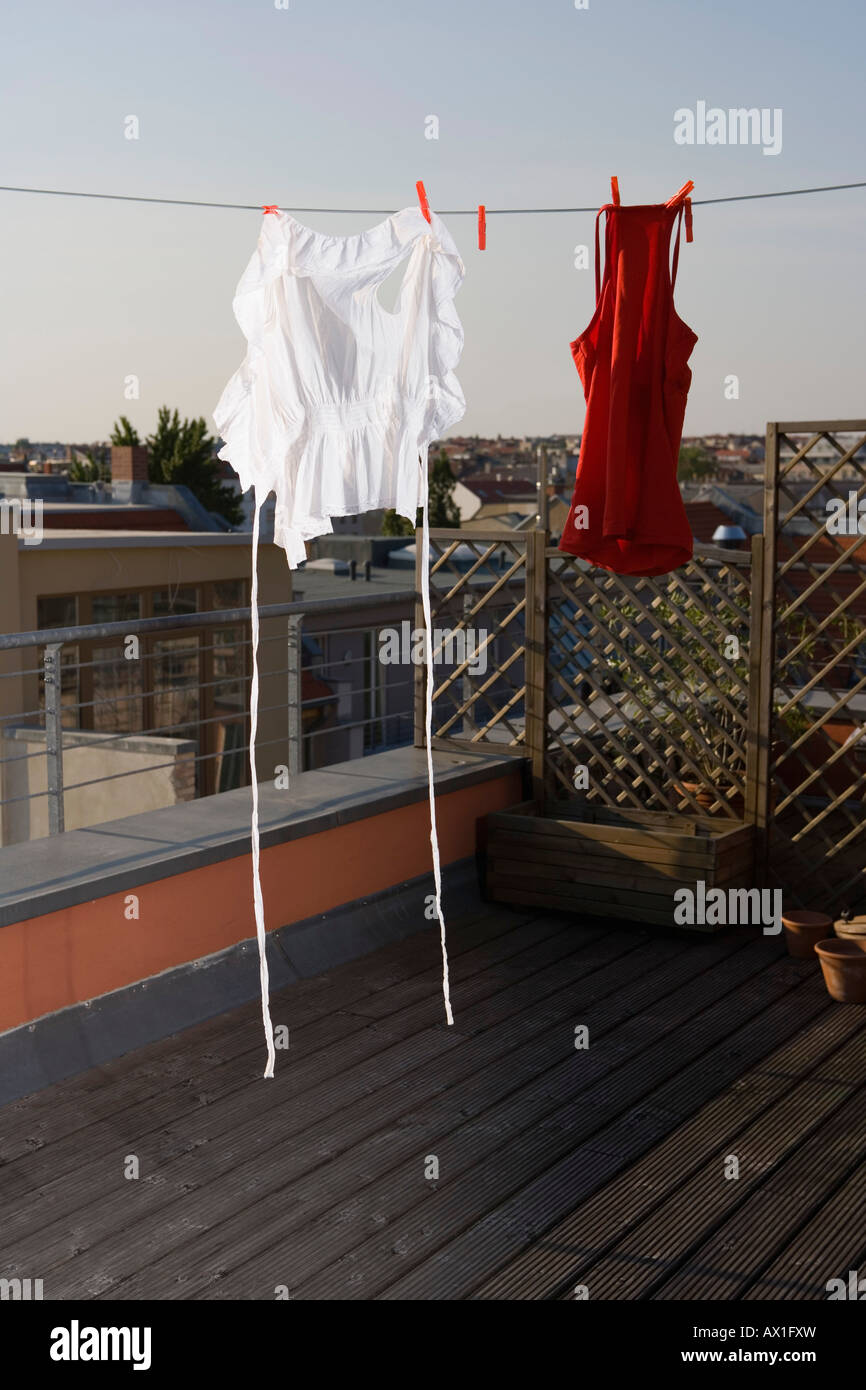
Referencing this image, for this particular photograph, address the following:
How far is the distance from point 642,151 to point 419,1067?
12.3 ft

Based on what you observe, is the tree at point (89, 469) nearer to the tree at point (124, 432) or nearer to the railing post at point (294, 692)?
the tree at point (124, 432)

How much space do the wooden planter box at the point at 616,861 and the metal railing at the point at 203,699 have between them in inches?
31.3

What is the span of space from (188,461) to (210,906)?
4463cm

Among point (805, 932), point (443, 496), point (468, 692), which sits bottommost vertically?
point (805, 932)

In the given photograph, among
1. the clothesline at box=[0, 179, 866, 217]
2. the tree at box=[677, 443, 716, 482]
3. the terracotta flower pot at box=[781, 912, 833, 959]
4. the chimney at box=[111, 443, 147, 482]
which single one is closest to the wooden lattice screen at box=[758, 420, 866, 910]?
the terracotta flower pot at box=[781, 912, 833, 959]

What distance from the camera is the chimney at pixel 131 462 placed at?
32.2m

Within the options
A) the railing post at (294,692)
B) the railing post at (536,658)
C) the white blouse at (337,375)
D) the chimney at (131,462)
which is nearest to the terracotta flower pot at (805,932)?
the railing post at (536,658)

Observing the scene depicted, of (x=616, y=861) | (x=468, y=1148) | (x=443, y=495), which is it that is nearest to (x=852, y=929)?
(x=616, y=861)

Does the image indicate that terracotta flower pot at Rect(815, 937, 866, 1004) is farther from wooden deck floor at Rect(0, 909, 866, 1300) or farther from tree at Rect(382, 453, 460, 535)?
tree at Rect(382, 453, 460, 535)

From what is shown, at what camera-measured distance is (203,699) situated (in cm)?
1616

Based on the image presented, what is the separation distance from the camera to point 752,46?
18.9ft

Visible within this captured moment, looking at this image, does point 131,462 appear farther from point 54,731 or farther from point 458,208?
point 54,731
